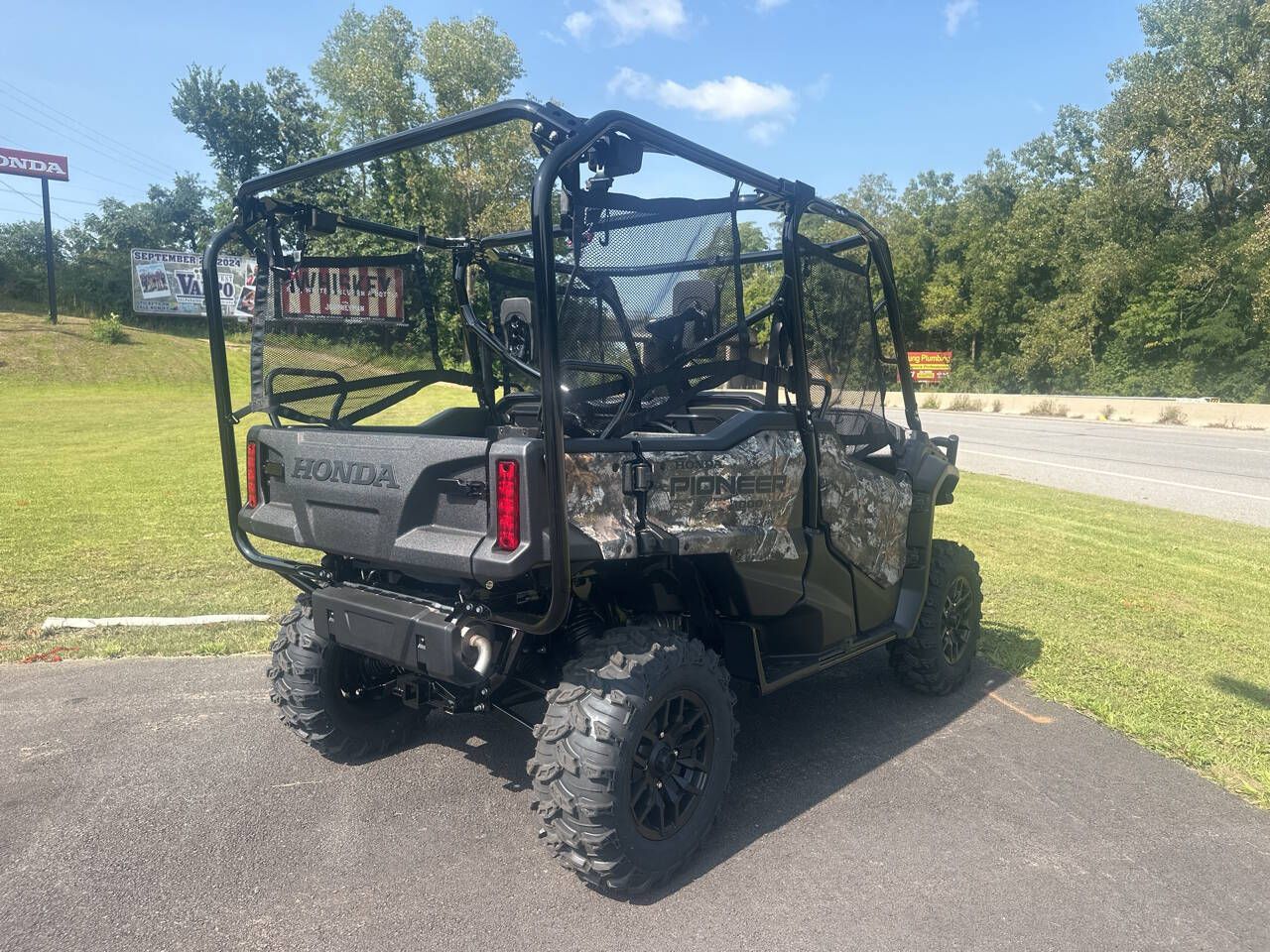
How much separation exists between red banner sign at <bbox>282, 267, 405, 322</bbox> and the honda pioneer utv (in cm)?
1

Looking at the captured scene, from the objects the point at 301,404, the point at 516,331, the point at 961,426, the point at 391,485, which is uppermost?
the point at 516,331

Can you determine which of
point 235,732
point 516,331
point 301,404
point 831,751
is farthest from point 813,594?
point 235,732

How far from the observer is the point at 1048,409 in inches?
1224

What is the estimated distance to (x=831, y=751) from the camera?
12.7 ft

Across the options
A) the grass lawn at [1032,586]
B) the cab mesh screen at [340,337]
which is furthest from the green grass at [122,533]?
the cab mesh screen at [340,337]

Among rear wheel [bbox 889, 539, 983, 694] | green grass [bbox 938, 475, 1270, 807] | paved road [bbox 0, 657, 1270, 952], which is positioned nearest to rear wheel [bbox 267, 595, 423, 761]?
paved road [bbox 0, 657, 1270, 952]

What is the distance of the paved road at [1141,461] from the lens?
1131 centimetres

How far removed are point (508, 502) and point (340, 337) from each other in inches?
61.2

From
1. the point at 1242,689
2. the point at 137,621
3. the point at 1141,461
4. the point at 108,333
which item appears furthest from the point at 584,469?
the point at 108,333

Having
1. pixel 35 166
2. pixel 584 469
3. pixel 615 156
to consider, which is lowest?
pixel 584 469

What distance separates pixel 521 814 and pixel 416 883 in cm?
54

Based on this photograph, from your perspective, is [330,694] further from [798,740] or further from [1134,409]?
[1134,409]

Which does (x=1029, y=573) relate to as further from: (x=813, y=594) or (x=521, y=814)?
(x=521, y=814)

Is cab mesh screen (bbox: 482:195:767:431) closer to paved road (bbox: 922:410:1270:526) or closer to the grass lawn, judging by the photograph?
the grass lawn
